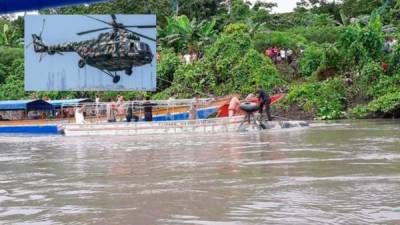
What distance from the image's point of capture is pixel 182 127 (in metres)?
19.4

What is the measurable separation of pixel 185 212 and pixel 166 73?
2992cm

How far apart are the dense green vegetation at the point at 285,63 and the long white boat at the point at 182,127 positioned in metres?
8.66

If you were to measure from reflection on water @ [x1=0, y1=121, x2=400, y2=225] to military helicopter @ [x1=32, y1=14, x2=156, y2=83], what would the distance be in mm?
16404

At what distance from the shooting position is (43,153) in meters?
13.5

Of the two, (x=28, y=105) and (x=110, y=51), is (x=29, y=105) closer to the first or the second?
(x=28, y=105)

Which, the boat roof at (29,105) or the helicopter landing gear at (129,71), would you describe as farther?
the helicopter landing gear at (129,71)

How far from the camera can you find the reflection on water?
5906 millimetres

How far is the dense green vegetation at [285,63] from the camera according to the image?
28375 millimetres

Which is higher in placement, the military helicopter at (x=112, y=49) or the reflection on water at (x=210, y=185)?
the military helicopter at (x=112, y=49)

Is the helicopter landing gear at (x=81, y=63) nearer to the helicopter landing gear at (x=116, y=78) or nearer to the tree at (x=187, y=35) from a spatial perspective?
the helicopter landing gear at (x=116, y=78)

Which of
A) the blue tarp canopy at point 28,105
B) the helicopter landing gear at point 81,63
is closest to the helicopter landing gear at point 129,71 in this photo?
the helicopter landing gear at point 81,63

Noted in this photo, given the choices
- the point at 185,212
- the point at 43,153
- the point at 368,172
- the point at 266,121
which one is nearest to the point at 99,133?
the point at 266,121

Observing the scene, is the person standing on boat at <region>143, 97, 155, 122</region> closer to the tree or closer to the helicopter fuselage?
the helicopter fuselage

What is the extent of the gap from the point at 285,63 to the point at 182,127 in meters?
17.1
